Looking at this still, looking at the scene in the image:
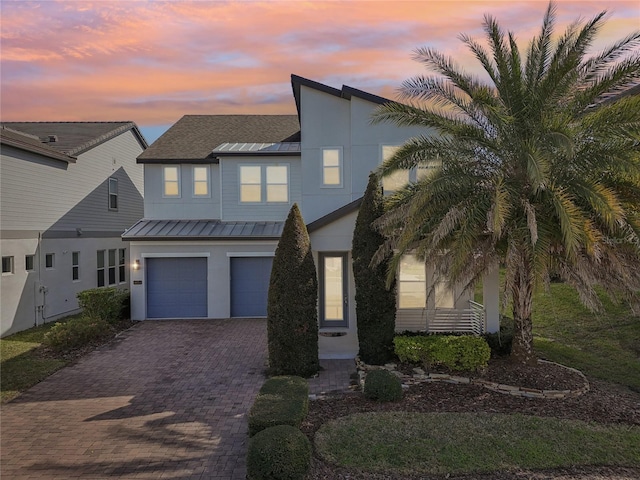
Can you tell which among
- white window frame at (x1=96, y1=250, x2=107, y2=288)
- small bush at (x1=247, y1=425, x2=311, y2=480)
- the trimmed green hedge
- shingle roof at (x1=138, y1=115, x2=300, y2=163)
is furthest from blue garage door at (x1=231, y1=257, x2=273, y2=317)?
small bush at (x1=247, y1=425, x2=311, y2=480)

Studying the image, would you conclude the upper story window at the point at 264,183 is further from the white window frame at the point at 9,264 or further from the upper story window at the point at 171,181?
the white window frame at the point at 9,264

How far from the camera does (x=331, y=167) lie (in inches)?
674

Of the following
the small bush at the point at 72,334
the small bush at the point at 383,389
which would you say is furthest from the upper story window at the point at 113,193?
the small bush at the point at 383,389

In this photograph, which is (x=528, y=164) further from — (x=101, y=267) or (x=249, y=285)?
(x=101, y=267)

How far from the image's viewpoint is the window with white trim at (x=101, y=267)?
20.5 m

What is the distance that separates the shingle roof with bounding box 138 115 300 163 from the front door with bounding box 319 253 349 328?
31.0 ft

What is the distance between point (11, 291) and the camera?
15.1m

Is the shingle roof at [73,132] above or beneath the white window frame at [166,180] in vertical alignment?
above

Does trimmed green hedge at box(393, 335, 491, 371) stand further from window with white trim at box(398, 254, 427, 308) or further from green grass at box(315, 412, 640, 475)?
window with white trim at box(398, 254, 427, 308)

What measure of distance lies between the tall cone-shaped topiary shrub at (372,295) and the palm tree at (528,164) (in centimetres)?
85

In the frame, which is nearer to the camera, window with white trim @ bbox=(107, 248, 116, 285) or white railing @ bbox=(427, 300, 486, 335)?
white railing @ bbox=(427, 300, 486, 335)

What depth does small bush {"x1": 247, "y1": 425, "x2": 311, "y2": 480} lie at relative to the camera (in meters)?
5.58

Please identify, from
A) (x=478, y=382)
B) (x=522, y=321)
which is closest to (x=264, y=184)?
(x=522, y=321)

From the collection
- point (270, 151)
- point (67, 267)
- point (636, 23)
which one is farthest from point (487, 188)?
point (67, 267)
